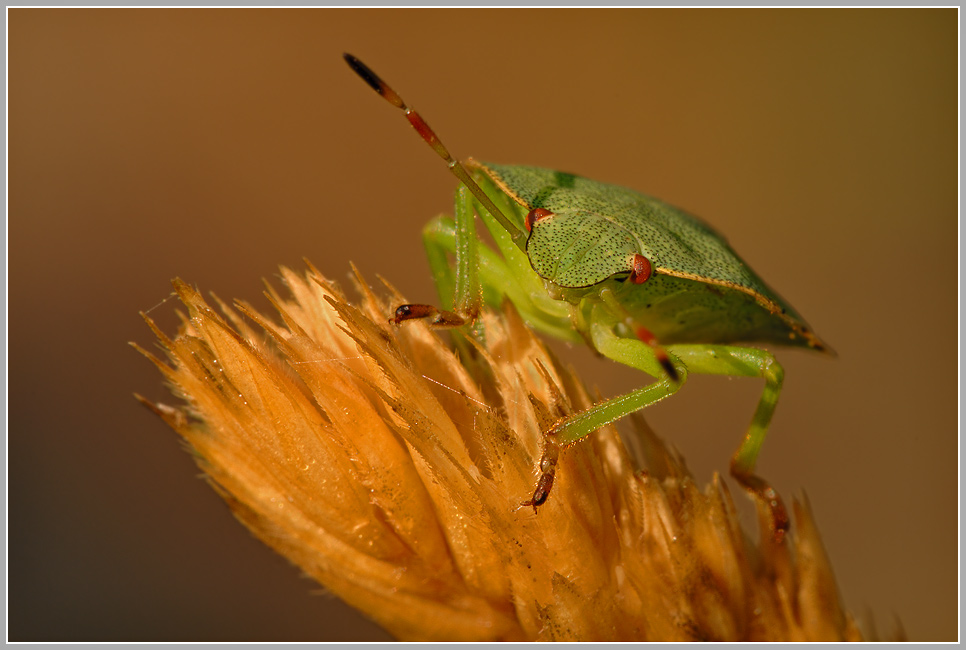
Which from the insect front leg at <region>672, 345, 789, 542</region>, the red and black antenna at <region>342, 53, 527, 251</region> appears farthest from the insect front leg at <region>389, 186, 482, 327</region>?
the insect front leg at <region>672, 345, 789, 542</region>

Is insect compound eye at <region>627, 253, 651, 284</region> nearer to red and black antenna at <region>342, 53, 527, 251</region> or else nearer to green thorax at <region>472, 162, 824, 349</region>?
green thorax at <region>472, 162, 824, 349</region>

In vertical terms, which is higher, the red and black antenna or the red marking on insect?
the red and black antenna

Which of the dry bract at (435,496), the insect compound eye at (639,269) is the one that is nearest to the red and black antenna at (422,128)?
the insect compound eye at (639,269)

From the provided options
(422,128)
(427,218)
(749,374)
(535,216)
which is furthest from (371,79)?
Answer: (427,218)

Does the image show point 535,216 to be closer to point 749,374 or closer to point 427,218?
point 749,374

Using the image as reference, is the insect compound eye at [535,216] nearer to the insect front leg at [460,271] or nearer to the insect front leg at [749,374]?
the insect front leg at [460,271]
